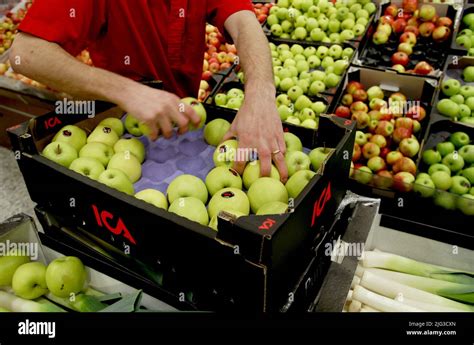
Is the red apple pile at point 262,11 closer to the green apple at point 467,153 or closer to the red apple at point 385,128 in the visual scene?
the red apple at point 385,128

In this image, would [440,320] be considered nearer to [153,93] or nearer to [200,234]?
[200,234]

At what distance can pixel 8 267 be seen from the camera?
1.42 metres

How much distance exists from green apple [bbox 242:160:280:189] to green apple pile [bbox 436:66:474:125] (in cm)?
187

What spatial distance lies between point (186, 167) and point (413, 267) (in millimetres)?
961

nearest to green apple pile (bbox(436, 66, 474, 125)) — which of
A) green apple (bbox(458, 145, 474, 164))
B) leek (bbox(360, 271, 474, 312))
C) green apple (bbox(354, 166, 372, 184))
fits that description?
green apple (bbox(458, 145, 474, 164))

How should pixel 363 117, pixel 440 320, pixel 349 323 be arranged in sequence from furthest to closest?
1. pixel 363 117
2. pixel 440 320
3. pixel 349 323

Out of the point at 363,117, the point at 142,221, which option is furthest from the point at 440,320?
the point at 363,117

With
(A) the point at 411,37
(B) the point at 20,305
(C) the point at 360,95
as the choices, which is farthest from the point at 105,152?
(A) the point at 411,37

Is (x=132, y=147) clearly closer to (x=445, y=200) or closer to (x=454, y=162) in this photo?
(x=445, y=200)

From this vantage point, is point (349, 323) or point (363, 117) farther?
point (363, 117)

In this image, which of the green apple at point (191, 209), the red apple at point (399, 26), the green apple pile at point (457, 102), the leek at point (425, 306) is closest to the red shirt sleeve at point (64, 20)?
the green apple at point (191, 209)

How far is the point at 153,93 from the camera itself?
131cm

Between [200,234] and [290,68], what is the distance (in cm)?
236

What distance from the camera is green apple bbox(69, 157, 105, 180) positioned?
4.22 ft
